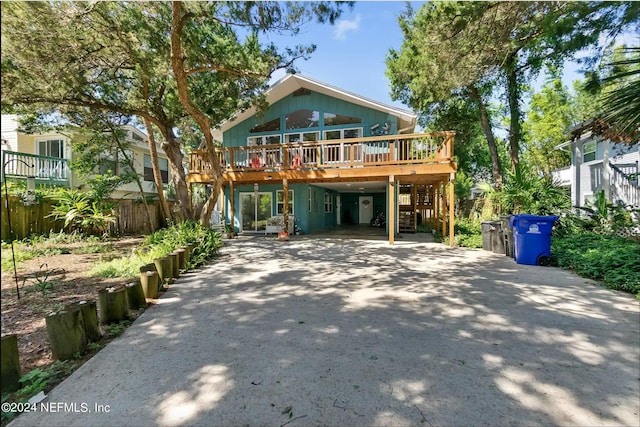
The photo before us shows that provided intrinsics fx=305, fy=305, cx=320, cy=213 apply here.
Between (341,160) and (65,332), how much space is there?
897 cm

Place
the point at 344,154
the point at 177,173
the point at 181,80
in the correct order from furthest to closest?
the point at 344,154, the point at 177,173, the point at 181,80

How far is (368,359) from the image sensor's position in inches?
110

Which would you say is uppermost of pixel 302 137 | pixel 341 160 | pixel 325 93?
pixel 325 93

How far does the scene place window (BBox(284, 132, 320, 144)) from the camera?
13.7 meters

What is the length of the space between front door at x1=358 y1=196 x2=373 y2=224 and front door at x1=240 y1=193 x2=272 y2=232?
8566 millimetres

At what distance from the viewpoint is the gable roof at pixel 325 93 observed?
12.4 meters

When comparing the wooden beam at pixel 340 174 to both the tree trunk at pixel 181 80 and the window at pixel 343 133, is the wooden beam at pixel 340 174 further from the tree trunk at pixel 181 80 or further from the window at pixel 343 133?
the window at pixel 343 133

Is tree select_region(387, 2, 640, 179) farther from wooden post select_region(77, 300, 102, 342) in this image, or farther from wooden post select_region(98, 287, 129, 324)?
wooden post select_region(98, 287, 129, 324)

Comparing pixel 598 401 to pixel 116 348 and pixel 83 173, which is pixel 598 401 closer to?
pixel 116 348

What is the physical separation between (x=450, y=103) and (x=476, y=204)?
4.81 m

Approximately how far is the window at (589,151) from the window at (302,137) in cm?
1111

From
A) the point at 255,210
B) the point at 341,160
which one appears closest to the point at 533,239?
the point at 341,160


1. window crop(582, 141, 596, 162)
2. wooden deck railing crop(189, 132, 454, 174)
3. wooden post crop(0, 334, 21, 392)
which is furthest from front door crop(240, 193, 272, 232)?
window crop(582, 141, 596, 162)

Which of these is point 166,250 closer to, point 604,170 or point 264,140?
point 264,140
